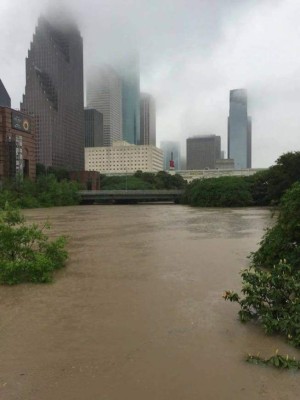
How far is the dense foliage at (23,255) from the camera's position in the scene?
8320mm

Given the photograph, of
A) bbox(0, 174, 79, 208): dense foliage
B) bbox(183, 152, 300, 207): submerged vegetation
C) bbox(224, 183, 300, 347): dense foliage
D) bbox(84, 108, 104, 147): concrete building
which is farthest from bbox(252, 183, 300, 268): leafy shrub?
bbox(84, 108, 104, 147): concrete building

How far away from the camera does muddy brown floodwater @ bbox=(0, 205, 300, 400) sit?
13.2ft

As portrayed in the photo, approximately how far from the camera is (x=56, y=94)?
11781 cm

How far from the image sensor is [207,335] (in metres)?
5.39

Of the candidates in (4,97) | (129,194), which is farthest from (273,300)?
(4,97)

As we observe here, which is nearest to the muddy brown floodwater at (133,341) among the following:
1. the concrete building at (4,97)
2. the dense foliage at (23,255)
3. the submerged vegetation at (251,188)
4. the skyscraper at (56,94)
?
the dense foliage at (23,255)

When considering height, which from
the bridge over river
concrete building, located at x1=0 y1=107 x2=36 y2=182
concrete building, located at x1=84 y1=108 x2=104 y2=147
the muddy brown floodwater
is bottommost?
the muddy brown floodwater

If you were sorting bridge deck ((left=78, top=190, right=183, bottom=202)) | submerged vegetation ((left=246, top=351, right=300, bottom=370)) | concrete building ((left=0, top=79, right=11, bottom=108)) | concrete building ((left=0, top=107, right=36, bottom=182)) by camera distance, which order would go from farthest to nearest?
concrete building ((left=0, top=79, right=11, bottom=108)) < concrete building ((left=0, top=107, right=36, bottom=182)) < bridge deck ((left=78, top=190, right=183, bottom=202)) < submerged vegetation ((left=246, top=351, right=300, bottom=370))

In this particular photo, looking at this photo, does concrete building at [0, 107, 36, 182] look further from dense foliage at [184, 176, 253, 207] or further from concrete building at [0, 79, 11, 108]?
concrete building at [0, 79, 11, 108]

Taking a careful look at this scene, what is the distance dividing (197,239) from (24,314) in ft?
33.2

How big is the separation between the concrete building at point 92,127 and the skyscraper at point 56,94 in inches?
1121

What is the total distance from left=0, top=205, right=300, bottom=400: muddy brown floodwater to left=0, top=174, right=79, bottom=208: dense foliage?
44.8m

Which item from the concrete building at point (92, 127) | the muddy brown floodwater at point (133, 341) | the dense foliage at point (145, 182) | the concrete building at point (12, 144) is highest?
the concrete building at point (92, 127)

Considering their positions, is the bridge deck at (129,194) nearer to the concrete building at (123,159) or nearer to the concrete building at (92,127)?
the concrete building at (123,159)
